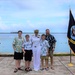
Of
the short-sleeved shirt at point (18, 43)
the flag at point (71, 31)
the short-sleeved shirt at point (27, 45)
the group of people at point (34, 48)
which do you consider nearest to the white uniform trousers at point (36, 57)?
the group of people at point (34, 48)

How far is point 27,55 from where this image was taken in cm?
913

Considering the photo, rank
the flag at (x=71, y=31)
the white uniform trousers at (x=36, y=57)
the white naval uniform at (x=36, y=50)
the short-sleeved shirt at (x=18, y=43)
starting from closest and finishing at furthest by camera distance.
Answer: the short-sleeved shirt at (x=18, y=43) < the white naval uniform at (x=36, y=50) < the white uniform trousers at (x=36, y=57) < the flag at (x=71, y=31)

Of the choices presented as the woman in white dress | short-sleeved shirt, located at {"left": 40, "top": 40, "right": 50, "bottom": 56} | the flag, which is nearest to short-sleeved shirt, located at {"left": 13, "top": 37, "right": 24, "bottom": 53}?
the woman in white dress

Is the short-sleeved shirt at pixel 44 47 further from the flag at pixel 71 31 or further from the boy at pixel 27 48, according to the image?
the flag at pixel 71 31

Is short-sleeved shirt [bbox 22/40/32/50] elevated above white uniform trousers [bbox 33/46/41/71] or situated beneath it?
elevated above

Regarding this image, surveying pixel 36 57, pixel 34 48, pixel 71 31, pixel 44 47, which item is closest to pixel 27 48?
pixel 34 48

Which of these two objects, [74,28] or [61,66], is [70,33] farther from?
[61,66]

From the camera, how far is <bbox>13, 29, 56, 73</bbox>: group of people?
9.05m

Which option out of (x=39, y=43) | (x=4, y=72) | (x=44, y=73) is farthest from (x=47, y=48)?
(x=4, y=72)

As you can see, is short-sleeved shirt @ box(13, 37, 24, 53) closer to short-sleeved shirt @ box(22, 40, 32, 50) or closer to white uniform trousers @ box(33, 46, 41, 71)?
short-sleeved shirt @ box(22, 40, 32, 50)

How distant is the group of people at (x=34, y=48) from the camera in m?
9.05

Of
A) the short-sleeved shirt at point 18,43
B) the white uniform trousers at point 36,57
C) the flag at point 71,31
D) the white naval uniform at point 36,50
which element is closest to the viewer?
the short-sleeved shirt at point 18,43

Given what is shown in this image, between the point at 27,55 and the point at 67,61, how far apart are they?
255cm

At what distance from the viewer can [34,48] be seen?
9.23 meters
